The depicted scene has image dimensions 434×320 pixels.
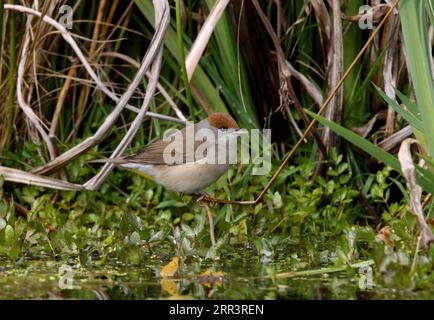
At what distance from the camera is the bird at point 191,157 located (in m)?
5.91

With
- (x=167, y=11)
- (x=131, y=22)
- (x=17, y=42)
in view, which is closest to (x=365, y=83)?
(x=167, y=11)

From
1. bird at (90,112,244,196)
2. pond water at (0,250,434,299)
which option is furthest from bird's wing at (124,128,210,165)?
pond water at (0,250,434,299)

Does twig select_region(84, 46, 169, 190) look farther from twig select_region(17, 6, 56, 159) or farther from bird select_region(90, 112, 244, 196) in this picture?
twig select_region(17, 6, 56, 159)

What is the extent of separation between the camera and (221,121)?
5.93 metres

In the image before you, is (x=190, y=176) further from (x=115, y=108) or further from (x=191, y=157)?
(x=115, y=108)

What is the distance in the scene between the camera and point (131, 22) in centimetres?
715

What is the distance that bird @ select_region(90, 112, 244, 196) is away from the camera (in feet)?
19.4

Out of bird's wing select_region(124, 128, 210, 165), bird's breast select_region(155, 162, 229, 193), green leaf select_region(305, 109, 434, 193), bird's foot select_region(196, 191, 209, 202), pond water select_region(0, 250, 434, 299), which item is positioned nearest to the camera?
pond water select_region(0, 250, 434, 299)

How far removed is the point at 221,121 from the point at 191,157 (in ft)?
1.09

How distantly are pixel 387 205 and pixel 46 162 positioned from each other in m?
2.39

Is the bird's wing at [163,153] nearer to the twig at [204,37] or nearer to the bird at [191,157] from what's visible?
the bird at [191,157]

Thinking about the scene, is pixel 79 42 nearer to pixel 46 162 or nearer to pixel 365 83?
pixel 46 162

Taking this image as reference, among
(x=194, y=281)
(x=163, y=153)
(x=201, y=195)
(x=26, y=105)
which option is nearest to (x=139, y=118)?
(x=163, y=153)

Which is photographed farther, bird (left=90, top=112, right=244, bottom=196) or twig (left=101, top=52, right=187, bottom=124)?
twig (left=101, top=52, right=187, bottom=124)
